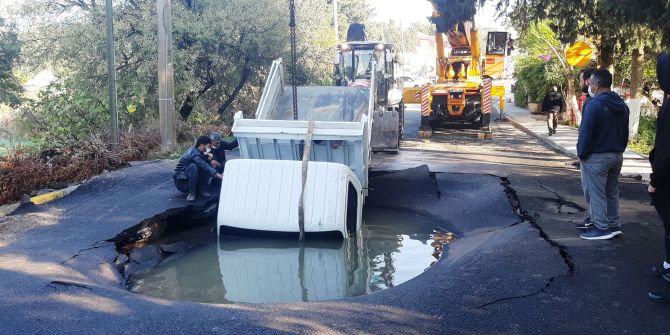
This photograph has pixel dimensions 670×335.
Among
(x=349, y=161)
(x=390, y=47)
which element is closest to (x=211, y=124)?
(x=390, y=47)

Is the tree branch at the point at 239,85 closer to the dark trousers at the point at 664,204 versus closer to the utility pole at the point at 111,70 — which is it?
the utility pole at the point at 111,70

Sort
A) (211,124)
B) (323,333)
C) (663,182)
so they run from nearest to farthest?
(323,333)
(663,182)
(211,124)

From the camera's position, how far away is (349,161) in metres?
9.13

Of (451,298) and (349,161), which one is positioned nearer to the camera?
(451,298)

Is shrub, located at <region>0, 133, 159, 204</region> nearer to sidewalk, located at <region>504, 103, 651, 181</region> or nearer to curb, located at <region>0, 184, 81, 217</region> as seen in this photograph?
curb, located at <region>0, 184, 81, 217</region>

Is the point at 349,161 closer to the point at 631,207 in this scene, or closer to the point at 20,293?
the point at 631,207

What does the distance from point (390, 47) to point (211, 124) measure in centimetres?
638

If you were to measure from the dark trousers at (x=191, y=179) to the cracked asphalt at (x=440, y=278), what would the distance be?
22 cm

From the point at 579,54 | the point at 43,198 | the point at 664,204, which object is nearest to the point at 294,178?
the point at 43,198

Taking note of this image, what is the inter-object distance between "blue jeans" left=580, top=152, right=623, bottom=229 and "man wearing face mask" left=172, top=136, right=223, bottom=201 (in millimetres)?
5368

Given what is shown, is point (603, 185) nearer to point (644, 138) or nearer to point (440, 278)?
point (440, 278)

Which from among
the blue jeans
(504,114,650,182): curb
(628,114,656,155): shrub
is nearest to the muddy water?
the blue jeans

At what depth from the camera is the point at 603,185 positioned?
21.0ft

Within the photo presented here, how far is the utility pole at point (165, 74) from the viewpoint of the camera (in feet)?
44.4
